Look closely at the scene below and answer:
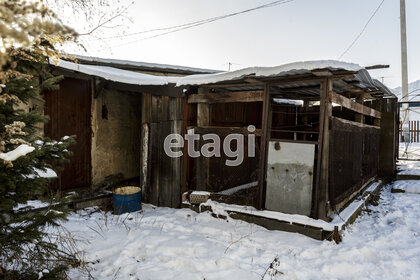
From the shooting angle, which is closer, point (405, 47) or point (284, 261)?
point (284, 261)

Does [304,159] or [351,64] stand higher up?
[351,64]

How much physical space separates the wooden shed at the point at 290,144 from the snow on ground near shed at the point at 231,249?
2.14 ft

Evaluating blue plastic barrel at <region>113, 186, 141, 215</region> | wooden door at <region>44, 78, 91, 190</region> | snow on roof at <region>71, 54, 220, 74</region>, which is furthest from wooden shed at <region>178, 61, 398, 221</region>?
snow on roof at <region>71, 54, 220, 74</region>

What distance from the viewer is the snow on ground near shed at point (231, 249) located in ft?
11.1

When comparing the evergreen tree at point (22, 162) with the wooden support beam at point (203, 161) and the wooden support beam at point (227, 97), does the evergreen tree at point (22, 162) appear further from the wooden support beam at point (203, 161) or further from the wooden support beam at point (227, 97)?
the wooden support beam at point (203, 161)

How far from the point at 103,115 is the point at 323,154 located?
5.35m

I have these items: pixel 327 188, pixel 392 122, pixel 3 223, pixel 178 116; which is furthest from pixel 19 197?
pixel 392 122

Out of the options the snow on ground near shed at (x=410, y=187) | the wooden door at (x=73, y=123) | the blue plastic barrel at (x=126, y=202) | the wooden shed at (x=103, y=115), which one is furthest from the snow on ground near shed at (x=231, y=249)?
the snow on ground near shed at (x=410, y=187)

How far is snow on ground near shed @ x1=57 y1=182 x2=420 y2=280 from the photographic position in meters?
3.39

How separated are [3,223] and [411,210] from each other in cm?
715

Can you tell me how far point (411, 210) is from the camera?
579 cm

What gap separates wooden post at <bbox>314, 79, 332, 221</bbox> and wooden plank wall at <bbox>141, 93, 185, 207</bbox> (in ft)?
9.50

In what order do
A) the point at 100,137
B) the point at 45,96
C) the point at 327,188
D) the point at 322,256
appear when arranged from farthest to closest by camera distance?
the point at 100,137 → the point at 45,96 → the point at 327,188 → the point at 322,256

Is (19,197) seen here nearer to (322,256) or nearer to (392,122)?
(322,256)
